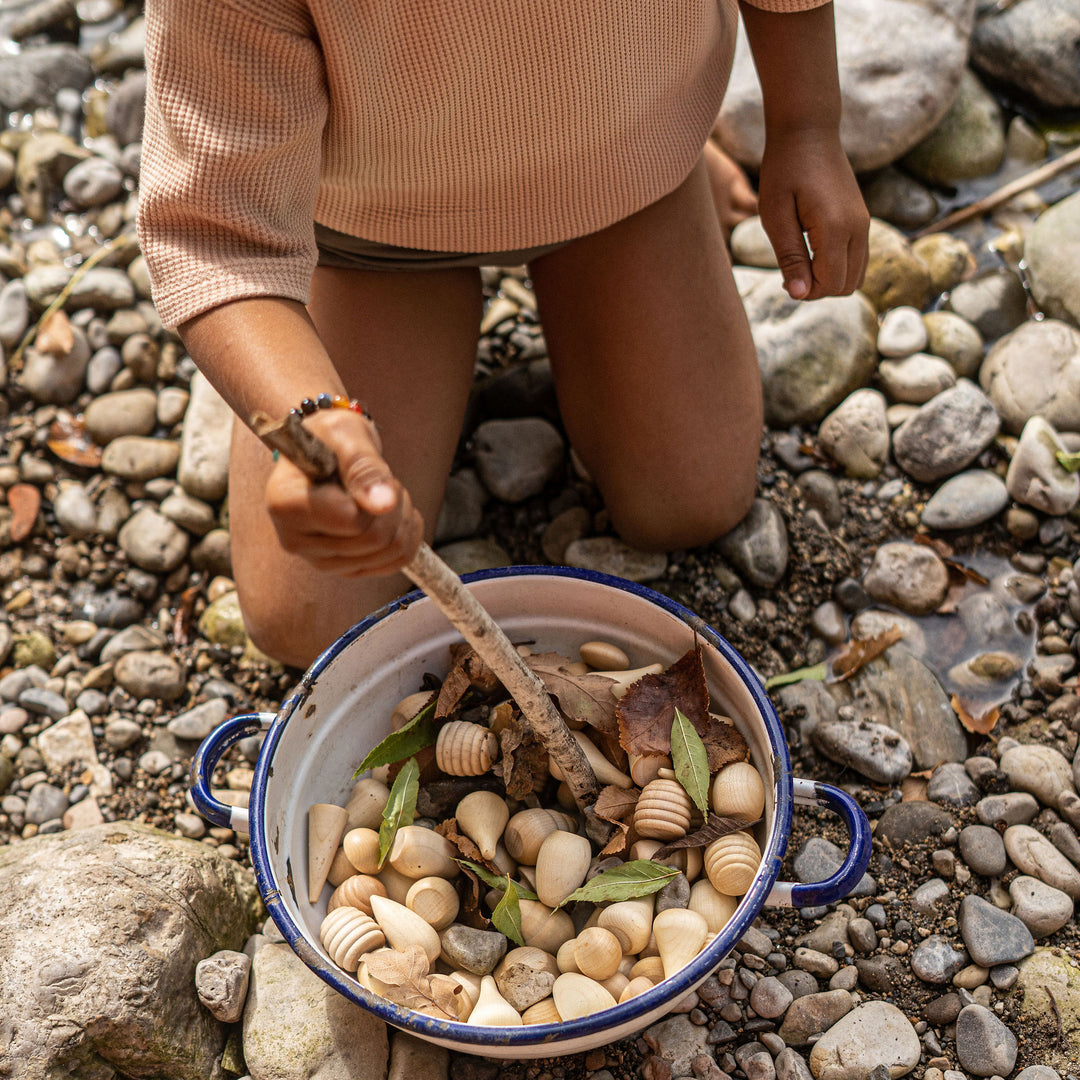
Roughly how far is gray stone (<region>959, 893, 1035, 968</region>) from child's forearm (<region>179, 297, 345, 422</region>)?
105cm

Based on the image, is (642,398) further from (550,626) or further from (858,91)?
(858,91)

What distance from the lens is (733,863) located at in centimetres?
110

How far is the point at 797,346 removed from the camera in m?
1.84

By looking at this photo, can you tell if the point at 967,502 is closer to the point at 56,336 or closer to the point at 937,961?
the point at 937,961

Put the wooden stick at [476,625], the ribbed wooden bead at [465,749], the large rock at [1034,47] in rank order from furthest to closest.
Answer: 1. the large rock at [1034,47]
2. the ribbed wooden bead at [465,749]
3. the wooden stick at [476,625]

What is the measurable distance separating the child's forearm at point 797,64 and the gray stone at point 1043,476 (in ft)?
2.10

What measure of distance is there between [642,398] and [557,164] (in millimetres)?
408

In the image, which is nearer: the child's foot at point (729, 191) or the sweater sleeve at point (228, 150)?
the sweater sleeve at point (228, 150)

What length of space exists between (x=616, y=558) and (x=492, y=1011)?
0.80 metres

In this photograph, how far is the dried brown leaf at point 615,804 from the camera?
120cm

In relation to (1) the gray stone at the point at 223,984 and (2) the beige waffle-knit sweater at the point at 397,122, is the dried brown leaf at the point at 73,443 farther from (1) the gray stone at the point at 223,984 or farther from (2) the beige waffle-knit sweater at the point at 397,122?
(1) the gray stone at the point at 223,984

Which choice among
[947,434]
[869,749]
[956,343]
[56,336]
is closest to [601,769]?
[869,749]

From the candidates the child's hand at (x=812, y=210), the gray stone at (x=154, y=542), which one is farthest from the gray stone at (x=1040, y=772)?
the gray stone at (x=154, y=542)

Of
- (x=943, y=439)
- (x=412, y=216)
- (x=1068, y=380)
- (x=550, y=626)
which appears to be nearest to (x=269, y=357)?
(x=412, y=216)
